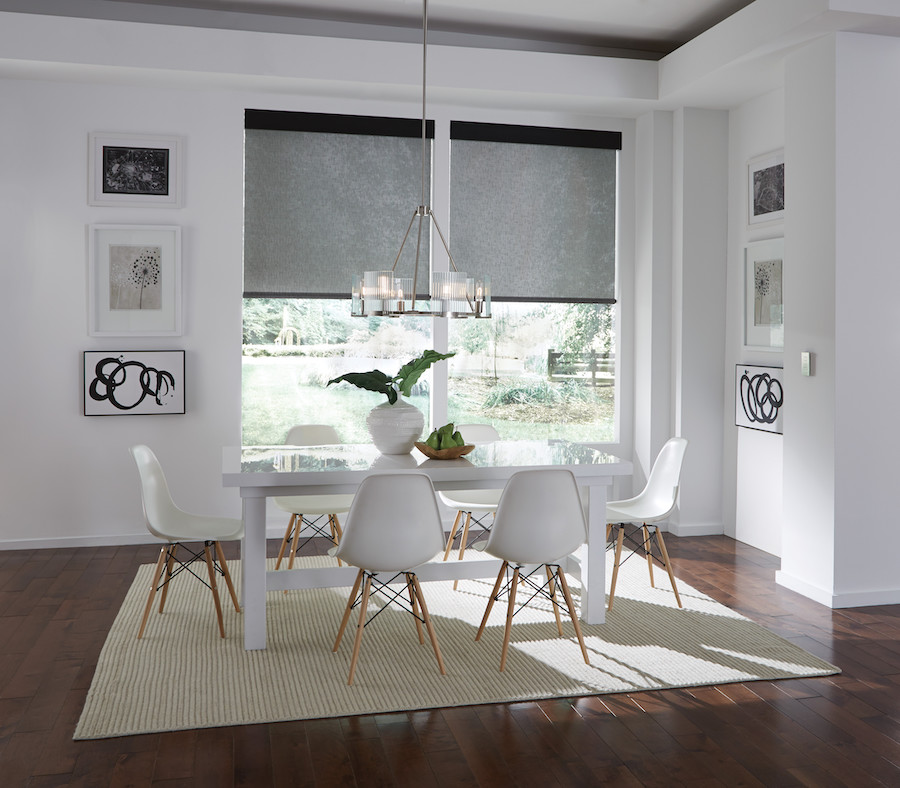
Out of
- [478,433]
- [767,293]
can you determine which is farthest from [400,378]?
[767,293]

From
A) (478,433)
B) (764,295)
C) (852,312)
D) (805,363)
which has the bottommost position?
(478,433)

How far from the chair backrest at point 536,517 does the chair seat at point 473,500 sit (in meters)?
0.98

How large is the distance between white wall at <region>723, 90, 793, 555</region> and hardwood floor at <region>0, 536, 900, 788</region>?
5.88 ft

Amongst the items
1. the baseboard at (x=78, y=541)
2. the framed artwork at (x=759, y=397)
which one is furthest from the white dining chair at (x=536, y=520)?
the baseboard at (x=78, y=541)

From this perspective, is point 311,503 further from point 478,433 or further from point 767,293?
point 767,293

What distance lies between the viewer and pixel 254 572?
141 inches

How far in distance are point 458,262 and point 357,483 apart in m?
2.61

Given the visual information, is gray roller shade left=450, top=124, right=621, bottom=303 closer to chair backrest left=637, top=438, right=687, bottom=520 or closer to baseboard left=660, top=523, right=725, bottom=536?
baseboard left=660, top=523, right=725, bottom=536

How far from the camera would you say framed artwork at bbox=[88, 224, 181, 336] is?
532 centimetres

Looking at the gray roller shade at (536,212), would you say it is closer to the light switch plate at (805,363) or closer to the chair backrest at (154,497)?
the light switch plate at (805,363)

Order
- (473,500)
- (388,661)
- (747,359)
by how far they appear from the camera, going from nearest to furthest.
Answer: (388,661), (473,500), (747,359)

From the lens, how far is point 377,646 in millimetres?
3682

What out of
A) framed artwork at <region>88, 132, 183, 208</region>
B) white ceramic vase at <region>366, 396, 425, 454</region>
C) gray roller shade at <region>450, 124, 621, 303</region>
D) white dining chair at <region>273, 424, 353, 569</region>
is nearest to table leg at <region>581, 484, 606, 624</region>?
white ceramic vase at <region>366, 396, 425, 454</region>

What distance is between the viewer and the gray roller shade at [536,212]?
5.86 m
